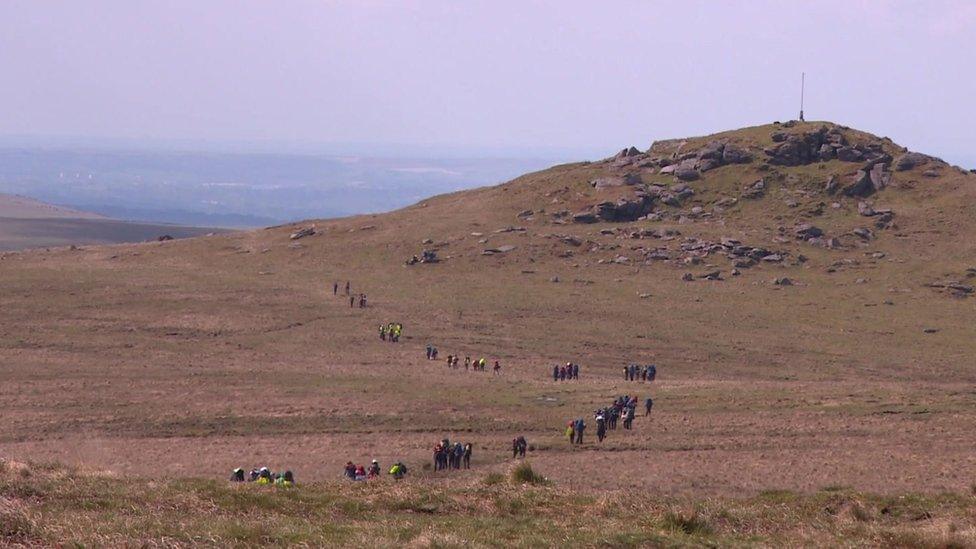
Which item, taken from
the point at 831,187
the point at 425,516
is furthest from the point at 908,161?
the point at 425,516

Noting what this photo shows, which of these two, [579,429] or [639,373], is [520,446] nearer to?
[579,429]

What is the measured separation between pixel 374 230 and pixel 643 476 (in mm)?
65211

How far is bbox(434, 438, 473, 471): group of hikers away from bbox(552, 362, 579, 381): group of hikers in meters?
18.1

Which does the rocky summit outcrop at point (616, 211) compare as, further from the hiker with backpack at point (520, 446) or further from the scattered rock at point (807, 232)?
the hiker with backpack at point (520, 446)

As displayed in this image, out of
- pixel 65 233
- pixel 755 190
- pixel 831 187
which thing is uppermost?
pixel 831 187

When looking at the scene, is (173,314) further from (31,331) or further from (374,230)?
(374,230)

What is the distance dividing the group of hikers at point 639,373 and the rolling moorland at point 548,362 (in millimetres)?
1295

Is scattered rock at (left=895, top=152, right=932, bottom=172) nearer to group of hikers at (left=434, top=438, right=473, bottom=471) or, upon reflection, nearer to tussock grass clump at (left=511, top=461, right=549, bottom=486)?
group of hikers at (left=434, top=438, right=473, bottom=471)

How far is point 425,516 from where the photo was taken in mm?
17422

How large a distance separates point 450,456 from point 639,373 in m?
22.3

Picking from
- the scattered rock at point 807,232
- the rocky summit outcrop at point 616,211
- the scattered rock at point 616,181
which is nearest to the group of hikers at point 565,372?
the scattered rock at point 807,232

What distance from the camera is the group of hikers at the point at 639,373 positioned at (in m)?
52.2

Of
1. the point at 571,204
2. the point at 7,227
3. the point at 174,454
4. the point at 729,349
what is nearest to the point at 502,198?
the point at 571,204

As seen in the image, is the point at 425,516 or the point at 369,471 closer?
the point at 425,516
